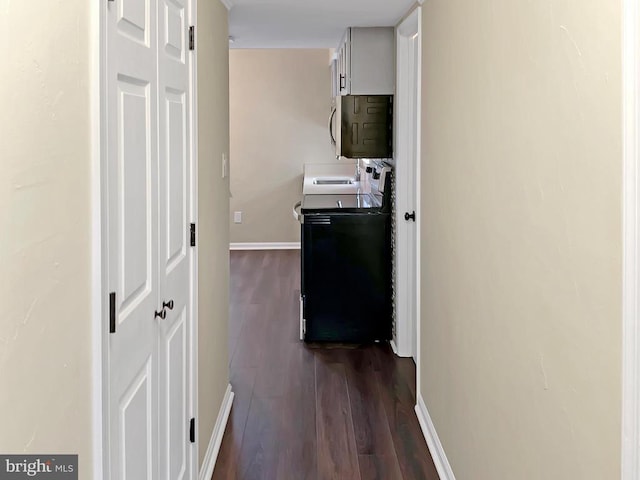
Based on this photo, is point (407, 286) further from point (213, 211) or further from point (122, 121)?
point (122, 121)

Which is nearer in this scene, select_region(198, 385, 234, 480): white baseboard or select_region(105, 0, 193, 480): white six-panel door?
select_region(105, 0, 193, 480): white six-panel door

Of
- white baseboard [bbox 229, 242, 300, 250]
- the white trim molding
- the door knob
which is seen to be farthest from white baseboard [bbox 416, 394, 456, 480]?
white baseboard [bbox 229, 242, 300, 250]

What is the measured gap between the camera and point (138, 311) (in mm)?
1825

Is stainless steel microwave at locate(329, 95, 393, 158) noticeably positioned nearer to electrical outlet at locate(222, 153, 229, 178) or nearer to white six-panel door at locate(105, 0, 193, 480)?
electrical outlet at locate(222, 153, 229, 178)

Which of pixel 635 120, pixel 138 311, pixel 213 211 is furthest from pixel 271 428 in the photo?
pixel 635 120

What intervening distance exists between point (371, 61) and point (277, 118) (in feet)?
13.2

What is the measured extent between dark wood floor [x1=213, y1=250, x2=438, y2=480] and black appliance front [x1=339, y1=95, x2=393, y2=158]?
4.38 feet

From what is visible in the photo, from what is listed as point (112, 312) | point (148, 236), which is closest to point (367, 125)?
point (148, 236)

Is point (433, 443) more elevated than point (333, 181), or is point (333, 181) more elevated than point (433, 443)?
point (333, 181)

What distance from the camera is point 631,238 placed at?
1241 mm

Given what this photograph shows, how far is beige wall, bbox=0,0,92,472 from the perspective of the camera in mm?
1033

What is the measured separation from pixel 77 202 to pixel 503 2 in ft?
4.36

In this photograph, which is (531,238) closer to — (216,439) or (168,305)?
(168,305)

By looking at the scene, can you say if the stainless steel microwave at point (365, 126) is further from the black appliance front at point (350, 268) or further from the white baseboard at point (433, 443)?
the white baseboard at point (433, 443)
